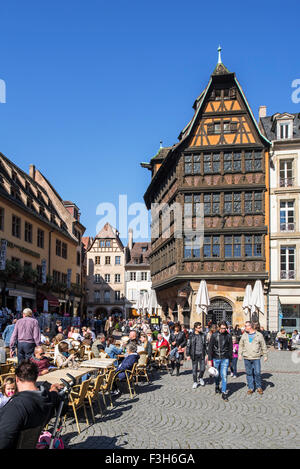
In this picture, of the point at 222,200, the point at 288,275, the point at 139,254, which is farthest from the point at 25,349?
the point at 139,254

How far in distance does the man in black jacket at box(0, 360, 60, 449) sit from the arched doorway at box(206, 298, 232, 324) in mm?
26724

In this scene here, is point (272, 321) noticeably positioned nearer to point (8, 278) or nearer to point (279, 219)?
point (279, 219)

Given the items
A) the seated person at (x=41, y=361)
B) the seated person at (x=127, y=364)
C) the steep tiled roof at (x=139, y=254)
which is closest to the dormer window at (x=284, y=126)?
the seated person at (x=127, y=364)

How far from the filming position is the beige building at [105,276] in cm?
6481

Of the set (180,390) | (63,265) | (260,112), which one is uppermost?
(260,112)

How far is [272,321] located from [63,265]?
19883 mm

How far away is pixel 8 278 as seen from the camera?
27547 millimetres

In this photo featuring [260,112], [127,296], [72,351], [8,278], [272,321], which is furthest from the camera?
[127,296]

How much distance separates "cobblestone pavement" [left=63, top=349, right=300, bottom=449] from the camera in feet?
22.8

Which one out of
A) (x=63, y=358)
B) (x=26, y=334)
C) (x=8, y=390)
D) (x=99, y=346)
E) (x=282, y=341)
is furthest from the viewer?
(x=282, y=341)

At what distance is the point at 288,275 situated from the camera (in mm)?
30766

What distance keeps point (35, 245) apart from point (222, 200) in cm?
1436

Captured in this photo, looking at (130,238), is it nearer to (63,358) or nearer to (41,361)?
(63,358)
